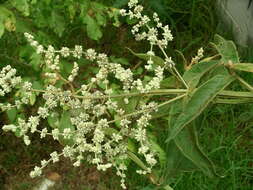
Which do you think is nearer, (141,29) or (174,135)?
(174,135)

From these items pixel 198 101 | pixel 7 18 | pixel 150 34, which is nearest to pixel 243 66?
pixel 198 101

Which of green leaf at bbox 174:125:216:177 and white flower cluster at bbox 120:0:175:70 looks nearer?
green leaf at bbox 174:125:216:177

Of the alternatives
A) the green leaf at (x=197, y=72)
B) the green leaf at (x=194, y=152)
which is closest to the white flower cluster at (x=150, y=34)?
the green leaf at (x=197, y=72)

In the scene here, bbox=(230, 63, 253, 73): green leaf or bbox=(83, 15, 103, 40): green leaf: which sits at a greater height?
bbox=(230, 63, 253, 73): green leaf

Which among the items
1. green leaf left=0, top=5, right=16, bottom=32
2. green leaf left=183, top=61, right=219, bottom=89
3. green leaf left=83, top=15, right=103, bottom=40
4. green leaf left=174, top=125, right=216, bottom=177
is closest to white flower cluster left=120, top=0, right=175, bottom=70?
green leaf left=183, top=61, right=219, bottom=89

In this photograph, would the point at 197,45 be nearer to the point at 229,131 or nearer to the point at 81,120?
the point at 229,131

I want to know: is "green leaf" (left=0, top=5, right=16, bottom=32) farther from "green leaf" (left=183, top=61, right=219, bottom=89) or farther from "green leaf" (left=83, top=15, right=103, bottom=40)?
"green leaf" (left=183, top=61, right=219, bottom=89)

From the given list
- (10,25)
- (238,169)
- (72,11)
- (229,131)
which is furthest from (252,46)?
(10,25)
